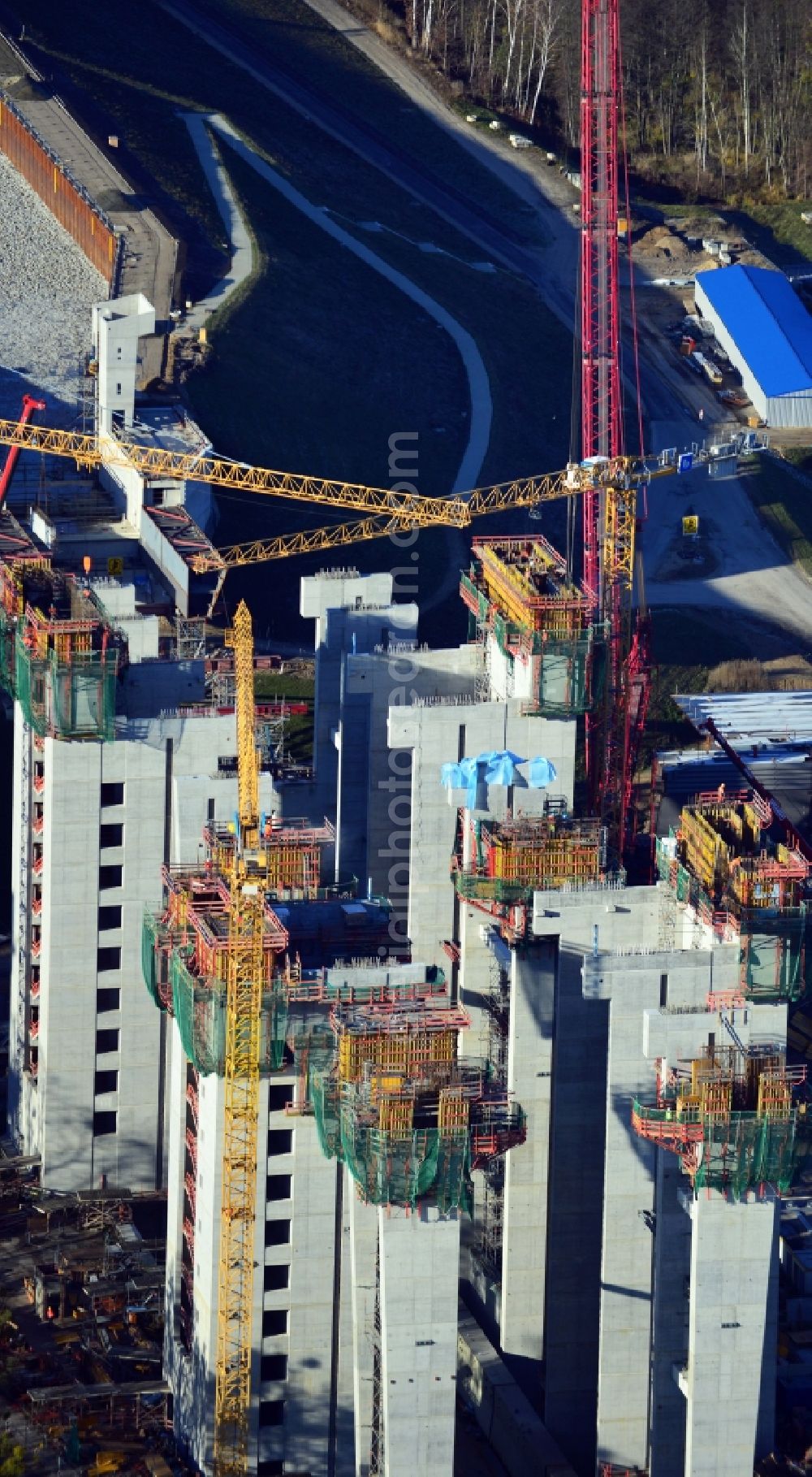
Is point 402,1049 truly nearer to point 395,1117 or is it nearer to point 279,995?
point 395,1117

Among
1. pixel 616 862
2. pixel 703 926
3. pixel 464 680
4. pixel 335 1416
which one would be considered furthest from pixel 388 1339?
pixel 616 862

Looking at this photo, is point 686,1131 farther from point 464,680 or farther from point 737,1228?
point 464,680

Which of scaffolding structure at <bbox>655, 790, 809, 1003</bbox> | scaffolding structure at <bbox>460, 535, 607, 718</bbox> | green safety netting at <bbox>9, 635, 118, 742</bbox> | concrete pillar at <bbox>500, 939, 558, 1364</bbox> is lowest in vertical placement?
concrete pillar at <bbox>500, 939, 558, 1364</bbox>

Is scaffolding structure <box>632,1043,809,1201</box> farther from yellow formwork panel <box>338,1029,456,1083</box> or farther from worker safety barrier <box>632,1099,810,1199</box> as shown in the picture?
yellow formwork panel <box>338,1029,456,1083</box>

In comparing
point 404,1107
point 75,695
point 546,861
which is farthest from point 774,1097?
point 75,695

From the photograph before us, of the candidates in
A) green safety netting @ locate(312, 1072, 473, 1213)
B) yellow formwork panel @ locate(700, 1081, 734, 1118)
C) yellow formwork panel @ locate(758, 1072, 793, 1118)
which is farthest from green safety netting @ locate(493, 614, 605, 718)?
green safety netting @ locate(312, 1072, 473, 1213)

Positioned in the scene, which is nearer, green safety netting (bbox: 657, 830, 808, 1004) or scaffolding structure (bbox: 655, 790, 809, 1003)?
green safety netting (bbox: 657, 830, 808, 1004)
